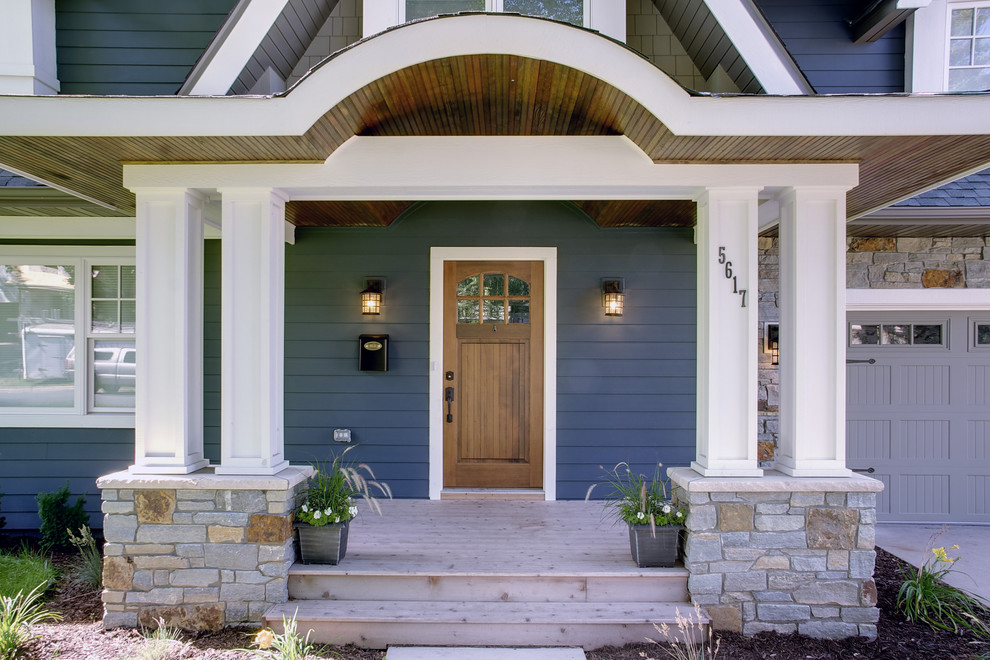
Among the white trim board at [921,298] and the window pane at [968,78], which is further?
the white trim board at [921,298]

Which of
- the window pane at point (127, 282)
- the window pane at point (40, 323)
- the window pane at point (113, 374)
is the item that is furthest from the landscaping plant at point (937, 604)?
the window pane at point (40, 323)

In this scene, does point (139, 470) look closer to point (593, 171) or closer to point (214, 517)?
point (214, 517)

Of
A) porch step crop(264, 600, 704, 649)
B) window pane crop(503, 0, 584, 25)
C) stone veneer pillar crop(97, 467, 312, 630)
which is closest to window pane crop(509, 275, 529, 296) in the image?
window pane crop(503, 0, 584, 25)

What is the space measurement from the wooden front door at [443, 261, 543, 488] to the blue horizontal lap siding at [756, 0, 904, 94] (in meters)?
2.42

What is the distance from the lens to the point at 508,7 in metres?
4.22

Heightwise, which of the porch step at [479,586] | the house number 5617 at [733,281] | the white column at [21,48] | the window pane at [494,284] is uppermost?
the white column at [21,48]

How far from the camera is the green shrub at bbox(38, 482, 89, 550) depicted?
14.3 ft

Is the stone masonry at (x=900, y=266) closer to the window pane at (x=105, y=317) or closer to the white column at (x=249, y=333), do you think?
the white column at (x=249, y=333)

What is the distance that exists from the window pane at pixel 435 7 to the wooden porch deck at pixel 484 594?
3.62 metres

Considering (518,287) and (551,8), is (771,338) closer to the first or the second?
(518,287)

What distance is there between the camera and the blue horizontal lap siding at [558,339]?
4.89 meters

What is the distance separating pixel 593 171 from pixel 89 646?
3.57m

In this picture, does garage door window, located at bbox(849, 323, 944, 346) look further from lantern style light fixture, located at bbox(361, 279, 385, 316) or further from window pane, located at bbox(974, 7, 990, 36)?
lantern style light fixture, located at bbox(361, 279, 385, 316)

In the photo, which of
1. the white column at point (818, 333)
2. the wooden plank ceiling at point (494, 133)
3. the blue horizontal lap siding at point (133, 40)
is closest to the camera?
the wooden plank ceiling at point (494, 133)
